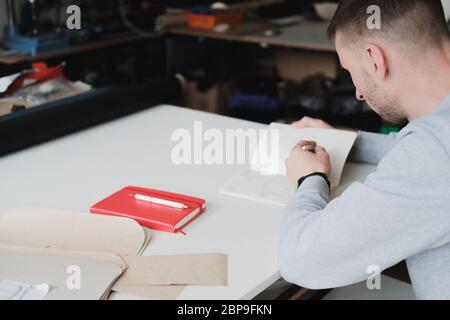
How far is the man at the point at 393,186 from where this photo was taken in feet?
3.42

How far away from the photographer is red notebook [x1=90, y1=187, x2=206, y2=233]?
4.18 ft

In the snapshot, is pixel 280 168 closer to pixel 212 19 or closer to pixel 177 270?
pixel 177 270

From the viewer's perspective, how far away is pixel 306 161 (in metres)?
1.40

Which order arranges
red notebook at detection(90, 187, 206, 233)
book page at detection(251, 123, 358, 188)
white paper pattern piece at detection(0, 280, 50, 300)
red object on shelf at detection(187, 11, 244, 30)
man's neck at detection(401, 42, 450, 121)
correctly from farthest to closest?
red object on shelf at detection(187, 11, 244, 30)
book page at detection(251, 123, 358, 188)
red notebook at detection(90, 187, 206, 233)
man's neck at detection(401, 42, 450, 121)
white paper pattern piece at detection(0, 280, 50, 300)

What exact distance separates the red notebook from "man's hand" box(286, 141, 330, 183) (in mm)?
213

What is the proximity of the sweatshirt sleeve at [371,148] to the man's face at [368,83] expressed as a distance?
Answer: 0.38 meters

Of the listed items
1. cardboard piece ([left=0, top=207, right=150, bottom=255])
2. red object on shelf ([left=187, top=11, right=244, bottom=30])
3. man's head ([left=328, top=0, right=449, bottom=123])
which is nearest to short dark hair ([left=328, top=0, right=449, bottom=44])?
man's head ([left=328, top=0, right=449, bottom=123])

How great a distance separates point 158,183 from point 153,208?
168mm

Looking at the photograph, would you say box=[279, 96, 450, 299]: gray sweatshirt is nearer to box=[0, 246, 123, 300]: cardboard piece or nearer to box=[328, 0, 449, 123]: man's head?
box=[328, 0, 449, 123]: man's head

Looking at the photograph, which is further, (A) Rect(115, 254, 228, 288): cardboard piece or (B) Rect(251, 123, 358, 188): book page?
(B) Rect(251, 123, 358, 188): book page

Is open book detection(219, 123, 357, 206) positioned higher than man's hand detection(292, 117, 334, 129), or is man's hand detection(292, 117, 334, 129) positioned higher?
man's hand detection(292, 117, 334, 129)
